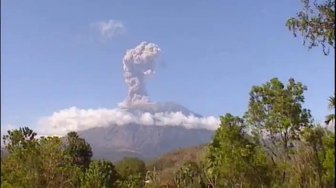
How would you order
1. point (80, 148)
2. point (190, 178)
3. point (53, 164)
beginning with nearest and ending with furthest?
1. point (53, 164)
2. point (80, 148)
3. point (190, 178)

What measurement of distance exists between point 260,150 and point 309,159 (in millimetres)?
8702

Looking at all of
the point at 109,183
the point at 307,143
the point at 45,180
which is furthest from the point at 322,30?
the point at 109,183

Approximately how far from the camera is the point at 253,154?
40.8 metres

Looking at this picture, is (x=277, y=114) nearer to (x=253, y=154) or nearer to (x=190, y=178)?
(x=253, y=154)

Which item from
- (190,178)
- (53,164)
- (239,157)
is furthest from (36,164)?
(190,178)

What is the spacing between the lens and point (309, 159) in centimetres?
3238

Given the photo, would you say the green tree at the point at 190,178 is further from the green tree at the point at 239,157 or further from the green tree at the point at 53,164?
the green tree at the point at 53,164

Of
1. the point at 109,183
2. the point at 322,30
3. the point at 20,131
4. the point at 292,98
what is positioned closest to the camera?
the point at 322,30

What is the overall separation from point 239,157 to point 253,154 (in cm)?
132

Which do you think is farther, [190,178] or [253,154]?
[190,178]

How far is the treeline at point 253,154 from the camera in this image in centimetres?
3091

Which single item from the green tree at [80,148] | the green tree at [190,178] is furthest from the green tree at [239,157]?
the green tree at [80,148]

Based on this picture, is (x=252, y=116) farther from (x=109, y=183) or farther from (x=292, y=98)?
(x=109, y=183)

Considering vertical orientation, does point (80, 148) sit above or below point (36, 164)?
above
